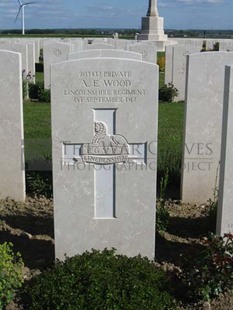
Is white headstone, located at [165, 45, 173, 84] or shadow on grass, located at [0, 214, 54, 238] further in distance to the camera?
white headstone, located at [165, 45, 173, 84]

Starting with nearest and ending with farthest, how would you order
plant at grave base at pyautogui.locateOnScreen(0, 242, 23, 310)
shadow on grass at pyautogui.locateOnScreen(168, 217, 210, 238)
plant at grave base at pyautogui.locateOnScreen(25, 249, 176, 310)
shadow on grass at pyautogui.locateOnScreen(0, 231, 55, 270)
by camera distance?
1. plant at grave base at pyautogui.locateOnScreen(25, 249, 176, 310)
2. plant at grave base at pyautogui.locateOnScreen(0, 242, 23, 310)
3. shadow on grass at pyautogui.locateOnScreen(0, 231, 55, 270)
4. shadow on grass at pyautogui.locateOnScreen(168, 217, 210, 238)

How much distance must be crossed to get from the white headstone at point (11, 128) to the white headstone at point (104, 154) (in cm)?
190

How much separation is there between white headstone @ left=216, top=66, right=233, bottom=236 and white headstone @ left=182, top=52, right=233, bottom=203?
1.38m

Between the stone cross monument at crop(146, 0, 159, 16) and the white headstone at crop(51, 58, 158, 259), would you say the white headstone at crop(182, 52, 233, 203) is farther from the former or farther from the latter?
the stone cross monument at crop(146, 0, 159, 16)

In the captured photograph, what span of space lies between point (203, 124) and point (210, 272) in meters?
2.51

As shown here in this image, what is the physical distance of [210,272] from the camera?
156 inches

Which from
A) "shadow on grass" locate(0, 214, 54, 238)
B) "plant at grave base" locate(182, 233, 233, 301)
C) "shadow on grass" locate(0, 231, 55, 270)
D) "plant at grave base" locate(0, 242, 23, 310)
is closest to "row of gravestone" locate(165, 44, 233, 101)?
"shadow on grass" locate(0, 214, 54, 238)

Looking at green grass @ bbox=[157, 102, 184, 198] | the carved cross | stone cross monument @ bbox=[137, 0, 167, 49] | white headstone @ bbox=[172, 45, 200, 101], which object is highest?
stone cross monument @ bbox=[137, 0, 167, 49]

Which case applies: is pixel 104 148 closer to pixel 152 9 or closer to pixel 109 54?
pixel 109 54

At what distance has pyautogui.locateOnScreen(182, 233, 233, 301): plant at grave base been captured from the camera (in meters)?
3.95

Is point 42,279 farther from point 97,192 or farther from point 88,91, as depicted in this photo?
point 88,91

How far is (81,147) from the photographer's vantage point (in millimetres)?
4375

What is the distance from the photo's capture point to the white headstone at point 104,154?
4.24m

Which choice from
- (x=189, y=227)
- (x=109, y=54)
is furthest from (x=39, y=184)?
(x=189, y=227)
